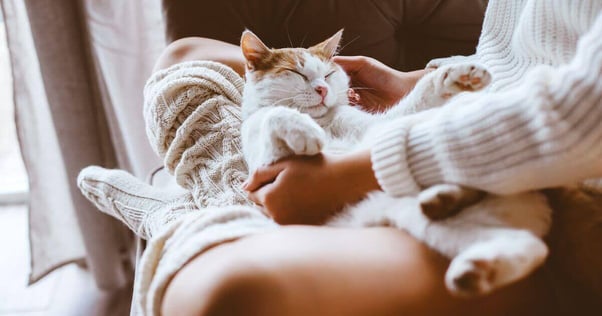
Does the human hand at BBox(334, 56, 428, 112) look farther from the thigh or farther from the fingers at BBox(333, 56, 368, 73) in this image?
the thigh

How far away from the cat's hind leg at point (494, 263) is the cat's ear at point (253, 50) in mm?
622

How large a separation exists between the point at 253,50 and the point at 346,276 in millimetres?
623

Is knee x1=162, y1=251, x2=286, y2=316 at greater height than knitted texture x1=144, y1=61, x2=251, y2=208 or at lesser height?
greater

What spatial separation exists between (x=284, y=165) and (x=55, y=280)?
1298 millimetres

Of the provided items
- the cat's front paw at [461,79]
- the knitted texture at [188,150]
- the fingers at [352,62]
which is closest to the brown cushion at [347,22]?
the fingers at [352,62]

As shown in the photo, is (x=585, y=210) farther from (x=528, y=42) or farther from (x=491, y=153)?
(x=528, y=42)

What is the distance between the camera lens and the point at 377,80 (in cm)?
110

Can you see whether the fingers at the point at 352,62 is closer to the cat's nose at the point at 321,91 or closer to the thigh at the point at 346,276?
the cat's nose at the point at 321,91

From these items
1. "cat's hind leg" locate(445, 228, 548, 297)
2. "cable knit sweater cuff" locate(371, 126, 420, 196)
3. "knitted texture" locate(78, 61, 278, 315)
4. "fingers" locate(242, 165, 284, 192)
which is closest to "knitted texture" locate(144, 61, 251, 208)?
"knitted texture" locate(78, 61, 278, 315)

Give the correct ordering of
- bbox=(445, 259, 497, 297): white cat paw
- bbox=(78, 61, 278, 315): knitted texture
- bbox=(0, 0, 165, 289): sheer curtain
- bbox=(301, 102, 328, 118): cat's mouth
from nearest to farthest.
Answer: bbox=(445, 259, 497, 297): white cat paw
bbox=(78, 61, 278, 315): knitted texture
bbox=(301, 102, 328, 118): cat's mouth
bbox=(0, 0, 165, 289): sheer curtain

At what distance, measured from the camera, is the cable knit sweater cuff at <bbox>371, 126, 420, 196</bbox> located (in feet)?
1.83

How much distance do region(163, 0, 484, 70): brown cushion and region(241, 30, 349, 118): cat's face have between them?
181 mm

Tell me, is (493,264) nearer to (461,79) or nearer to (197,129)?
(461,79)

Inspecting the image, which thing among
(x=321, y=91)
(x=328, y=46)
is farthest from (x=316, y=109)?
(x=328, y=46)
